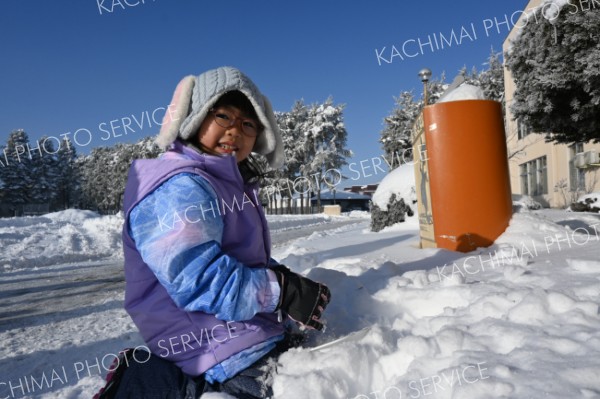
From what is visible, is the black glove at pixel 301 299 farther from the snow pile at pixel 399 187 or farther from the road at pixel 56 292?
the snow pile at pixel 399 187

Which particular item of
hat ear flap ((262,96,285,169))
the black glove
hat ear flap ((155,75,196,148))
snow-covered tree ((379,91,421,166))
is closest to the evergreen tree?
snow-covered tree ((379,91,421,166))

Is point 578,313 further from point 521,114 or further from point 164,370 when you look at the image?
point 521,114

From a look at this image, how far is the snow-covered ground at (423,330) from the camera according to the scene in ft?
4.95

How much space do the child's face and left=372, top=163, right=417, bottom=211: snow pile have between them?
7.69m

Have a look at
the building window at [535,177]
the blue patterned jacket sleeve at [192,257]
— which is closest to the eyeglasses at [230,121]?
the blue patterned jacket sleeve at [192,257]

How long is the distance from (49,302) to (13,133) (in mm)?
52979

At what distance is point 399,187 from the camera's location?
9422 millimetres

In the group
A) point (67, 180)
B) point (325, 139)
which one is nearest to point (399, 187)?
point (325, 139)

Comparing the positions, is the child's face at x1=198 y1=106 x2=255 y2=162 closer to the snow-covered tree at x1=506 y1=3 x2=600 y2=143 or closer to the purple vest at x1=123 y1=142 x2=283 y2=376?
the purple vest at x1=123 y1=142 x2=283 y2=376

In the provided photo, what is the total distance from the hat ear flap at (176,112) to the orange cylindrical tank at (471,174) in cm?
382

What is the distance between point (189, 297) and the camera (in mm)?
1478

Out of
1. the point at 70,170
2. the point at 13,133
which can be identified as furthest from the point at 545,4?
the point at 70,170

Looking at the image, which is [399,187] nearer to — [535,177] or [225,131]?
[225,131]

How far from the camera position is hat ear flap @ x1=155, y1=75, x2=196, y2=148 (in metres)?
1.83
